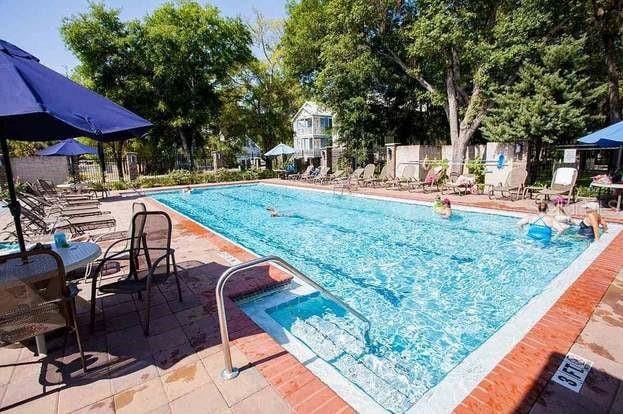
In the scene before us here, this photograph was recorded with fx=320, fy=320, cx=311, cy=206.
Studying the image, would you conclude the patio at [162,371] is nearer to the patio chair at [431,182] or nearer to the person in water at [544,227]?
the person in water at [544,227]

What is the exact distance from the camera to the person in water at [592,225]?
6218 mm

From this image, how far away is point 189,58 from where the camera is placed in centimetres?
2520

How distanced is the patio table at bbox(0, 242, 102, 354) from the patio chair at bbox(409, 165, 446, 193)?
12174 millimetres

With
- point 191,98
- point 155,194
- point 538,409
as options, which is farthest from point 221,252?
point 191,98

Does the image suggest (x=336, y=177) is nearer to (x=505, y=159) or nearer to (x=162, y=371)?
(x=505, y=159)

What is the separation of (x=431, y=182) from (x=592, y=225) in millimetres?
7426

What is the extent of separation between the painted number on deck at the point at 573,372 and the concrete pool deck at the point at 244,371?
0.14 ft

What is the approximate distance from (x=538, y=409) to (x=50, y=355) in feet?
13.6

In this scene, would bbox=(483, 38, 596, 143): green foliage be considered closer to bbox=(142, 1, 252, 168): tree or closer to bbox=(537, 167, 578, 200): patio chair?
bbox=(537, 167, 578, 200): patio chair

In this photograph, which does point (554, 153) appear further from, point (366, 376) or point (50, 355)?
point (50, 355)

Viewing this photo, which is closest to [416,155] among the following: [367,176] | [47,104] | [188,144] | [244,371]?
[367,176]

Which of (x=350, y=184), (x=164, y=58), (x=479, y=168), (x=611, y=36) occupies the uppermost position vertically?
(x=164, y=58)

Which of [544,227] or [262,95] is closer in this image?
[544,227]

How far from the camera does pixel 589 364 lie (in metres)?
2.68
